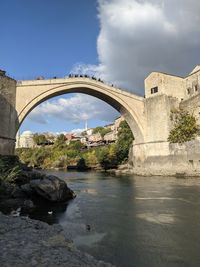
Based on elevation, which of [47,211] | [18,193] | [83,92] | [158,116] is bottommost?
[47,211]

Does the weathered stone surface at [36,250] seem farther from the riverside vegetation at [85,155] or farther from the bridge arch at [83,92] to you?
the riverside vegetation at [85,155]

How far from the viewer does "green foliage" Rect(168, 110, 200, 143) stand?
24.3m

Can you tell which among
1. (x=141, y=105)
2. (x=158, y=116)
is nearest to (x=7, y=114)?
(x=141, y=105)

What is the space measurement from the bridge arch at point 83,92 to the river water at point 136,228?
13.3 metres

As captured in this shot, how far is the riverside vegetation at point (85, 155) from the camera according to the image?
3538 centimetres

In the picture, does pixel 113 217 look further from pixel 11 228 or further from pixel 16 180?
pixel 16 180

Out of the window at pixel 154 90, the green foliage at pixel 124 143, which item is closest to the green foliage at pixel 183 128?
the window at pixel 154 90

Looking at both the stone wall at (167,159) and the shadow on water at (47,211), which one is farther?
the stone wall at (167,159)

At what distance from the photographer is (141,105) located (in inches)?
1147

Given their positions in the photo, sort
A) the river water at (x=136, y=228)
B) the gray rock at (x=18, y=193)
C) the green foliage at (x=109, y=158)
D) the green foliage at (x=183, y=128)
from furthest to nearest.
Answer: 1. the green foliage at (x=109, y=158)
2. the green foliage at (x=183, y=128)
3. the gray rock at (x=18, y=193)
4. the river water at (x=136, y=228)

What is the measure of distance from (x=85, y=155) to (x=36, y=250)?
150 feet

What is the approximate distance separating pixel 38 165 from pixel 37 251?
51.1 metres

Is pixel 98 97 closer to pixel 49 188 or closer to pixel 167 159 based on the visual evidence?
pixel 167 159

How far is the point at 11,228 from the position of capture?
582cm
